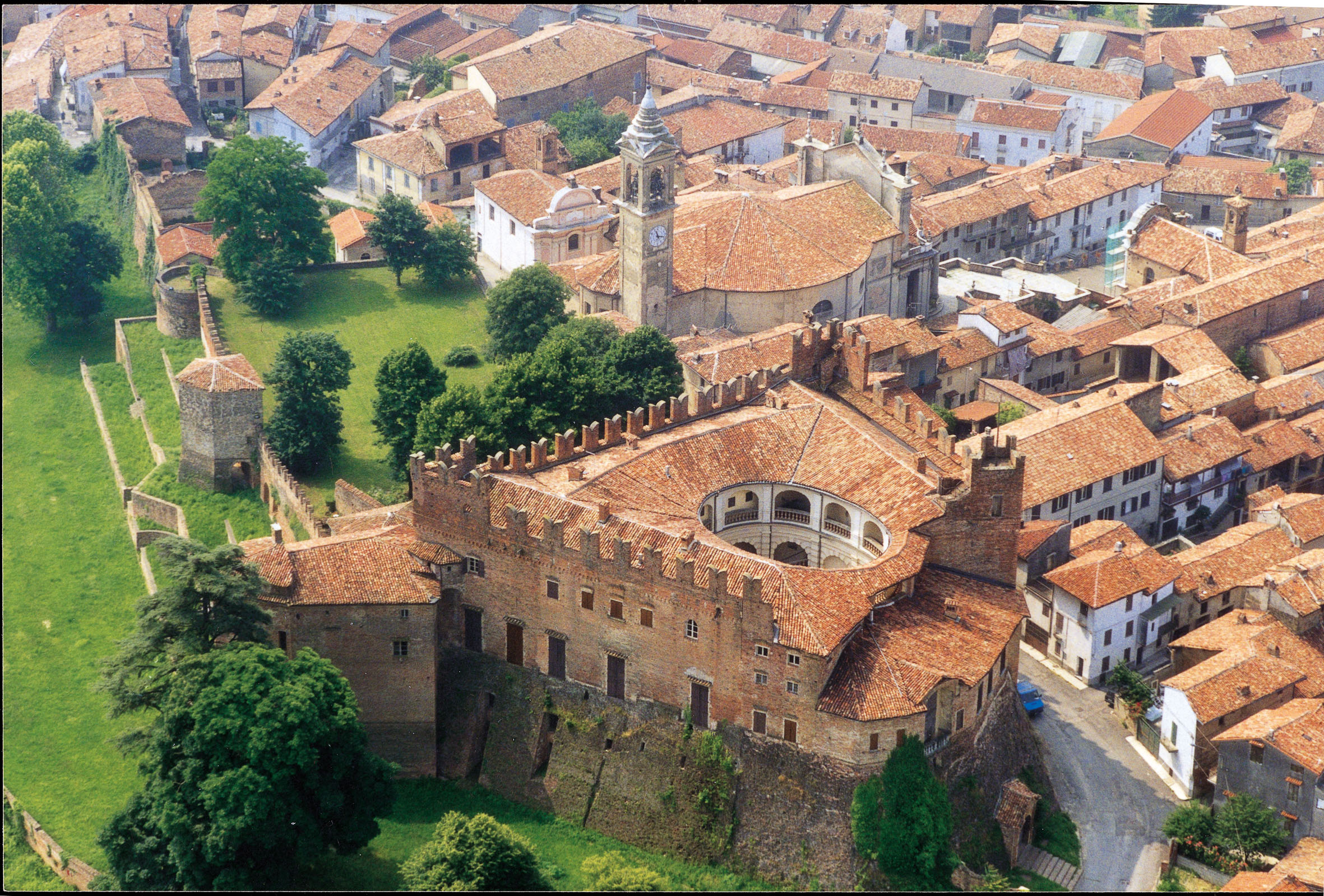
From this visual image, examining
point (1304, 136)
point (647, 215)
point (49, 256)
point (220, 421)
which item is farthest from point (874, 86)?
point (220, 421)

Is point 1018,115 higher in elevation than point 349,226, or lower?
higher

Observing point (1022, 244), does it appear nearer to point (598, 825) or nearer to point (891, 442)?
point (891, 442)

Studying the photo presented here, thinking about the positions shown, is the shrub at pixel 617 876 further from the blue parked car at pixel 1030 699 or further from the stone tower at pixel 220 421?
the stone tower at pixel 220 421

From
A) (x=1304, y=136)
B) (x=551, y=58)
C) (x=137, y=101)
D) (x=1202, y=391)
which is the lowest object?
(x=1202, y=391)

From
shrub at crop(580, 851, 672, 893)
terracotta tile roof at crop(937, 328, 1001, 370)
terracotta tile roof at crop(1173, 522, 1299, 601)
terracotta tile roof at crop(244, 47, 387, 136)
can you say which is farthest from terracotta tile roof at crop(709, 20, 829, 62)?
shrub at crop(580, 851, 672, 893)

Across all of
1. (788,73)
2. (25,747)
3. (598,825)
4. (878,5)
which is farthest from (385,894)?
(878,5)

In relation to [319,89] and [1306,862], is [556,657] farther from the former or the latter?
[319,89]
